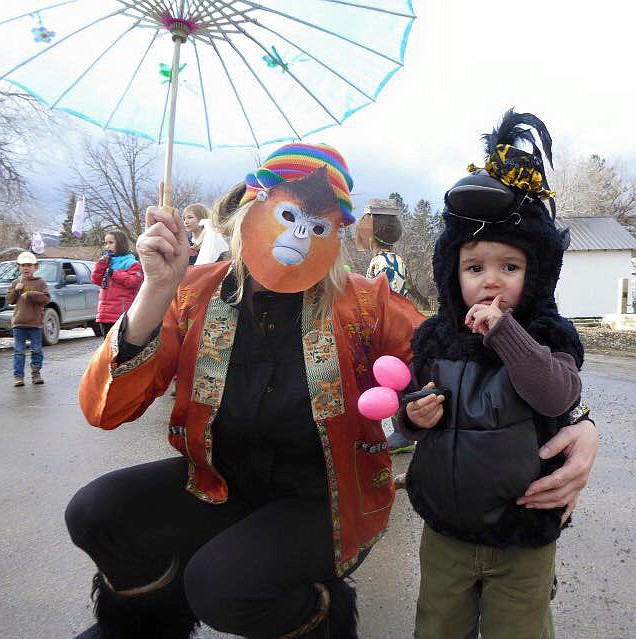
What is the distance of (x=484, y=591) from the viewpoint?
145 centimetres

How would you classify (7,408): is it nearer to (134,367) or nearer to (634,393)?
(134,367)

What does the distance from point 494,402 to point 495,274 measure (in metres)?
0.37

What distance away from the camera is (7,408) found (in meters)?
5.04

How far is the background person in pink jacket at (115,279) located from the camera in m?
5.62

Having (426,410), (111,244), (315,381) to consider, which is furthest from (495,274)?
(111,244)

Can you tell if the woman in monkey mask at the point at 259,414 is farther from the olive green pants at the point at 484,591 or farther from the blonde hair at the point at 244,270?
the olive green pants at the point at 484,591

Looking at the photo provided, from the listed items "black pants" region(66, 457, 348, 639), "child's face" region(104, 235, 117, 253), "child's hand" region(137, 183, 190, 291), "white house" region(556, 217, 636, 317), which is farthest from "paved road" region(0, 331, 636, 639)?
"white house" region(556, 217, 636, 317)

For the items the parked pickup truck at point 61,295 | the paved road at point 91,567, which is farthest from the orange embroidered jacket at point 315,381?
the parked pickup truck at point 61,295

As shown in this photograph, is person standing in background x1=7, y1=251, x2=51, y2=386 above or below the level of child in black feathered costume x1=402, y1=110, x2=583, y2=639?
below

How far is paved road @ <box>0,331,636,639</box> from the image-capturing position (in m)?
1.93

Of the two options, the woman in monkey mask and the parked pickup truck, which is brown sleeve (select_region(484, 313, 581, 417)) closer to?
the woman in monkey mask

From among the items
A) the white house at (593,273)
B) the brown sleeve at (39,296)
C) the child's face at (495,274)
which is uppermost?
the child's face at (495,274)

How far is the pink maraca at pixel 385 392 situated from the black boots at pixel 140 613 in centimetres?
89

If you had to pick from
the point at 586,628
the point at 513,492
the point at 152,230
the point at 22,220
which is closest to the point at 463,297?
the point at 513,492
